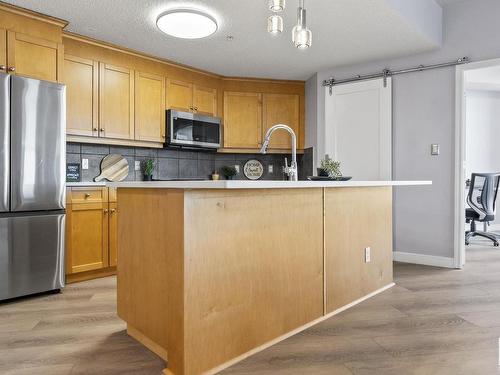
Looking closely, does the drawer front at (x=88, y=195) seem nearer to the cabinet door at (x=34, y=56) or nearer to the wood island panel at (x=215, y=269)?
the cabinet door at (x=34, y=56)

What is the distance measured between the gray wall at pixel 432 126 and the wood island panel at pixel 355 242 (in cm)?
118

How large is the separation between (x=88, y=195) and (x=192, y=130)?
1.50 m

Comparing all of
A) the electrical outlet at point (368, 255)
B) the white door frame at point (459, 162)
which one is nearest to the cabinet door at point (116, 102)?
the electrical outlet at point (368, 255)

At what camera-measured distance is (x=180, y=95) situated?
4273mm

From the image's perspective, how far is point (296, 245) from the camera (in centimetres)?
202

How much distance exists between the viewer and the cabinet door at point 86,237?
3.13 m

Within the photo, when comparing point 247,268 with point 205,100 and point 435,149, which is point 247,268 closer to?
point 435,149

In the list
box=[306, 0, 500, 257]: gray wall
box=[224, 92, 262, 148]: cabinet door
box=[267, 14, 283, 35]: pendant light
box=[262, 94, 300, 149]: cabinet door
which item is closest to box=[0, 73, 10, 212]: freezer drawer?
box=[267, 14, 283, 35]: pendant light

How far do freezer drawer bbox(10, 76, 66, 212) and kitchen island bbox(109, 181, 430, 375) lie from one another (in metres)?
1.14

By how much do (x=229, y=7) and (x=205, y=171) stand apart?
2.45 m

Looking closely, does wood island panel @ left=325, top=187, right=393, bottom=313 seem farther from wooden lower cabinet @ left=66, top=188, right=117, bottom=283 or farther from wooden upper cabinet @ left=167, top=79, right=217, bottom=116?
wooden upper cabinet @ left=167, top=79, right=217, bottom=116

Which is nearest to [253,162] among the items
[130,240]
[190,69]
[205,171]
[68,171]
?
[205,171]

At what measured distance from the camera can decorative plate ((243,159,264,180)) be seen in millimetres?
5184

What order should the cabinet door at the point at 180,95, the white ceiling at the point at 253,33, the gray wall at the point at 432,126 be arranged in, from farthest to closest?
the cabinet door at the point at 180,95 → the gray wall at the point at 432,126 → the white ceiling at the point at 253,33
